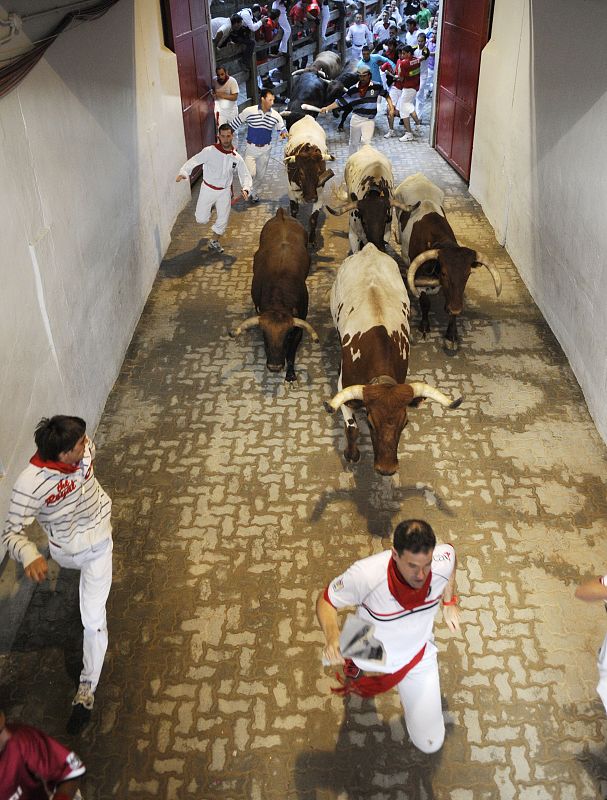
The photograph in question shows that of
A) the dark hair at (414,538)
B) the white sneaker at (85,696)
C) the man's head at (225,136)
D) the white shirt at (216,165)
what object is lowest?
the white sneaker at (85,696)

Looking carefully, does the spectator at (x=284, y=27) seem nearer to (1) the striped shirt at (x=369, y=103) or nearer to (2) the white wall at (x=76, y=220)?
(1) the striped shirt at (x=369, y=103)

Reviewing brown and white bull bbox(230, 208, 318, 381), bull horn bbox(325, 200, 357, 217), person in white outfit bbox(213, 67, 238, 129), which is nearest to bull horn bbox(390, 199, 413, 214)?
bull horn bbox(325, 200, 357, 217)

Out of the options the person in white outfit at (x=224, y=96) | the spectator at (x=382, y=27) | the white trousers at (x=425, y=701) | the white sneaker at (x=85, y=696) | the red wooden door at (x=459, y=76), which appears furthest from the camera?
the spectator at (x=382, y=27)

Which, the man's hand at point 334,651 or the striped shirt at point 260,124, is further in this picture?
the striped shirt at point 260,124

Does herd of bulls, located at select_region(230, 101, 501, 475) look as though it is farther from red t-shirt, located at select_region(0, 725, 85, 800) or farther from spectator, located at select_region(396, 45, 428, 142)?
spectator, located at select_region(396, 45, 428, 142)

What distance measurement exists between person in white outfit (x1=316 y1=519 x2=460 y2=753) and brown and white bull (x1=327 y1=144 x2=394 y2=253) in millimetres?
6269

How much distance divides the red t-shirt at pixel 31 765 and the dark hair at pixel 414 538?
1.70m

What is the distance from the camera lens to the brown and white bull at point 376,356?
5422 millimetres

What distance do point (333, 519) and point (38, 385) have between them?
2660 millimetres

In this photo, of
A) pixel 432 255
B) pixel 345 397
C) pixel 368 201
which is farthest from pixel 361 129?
pixel 345 397

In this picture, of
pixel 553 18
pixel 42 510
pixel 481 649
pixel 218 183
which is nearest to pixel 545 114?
pixel 553 18

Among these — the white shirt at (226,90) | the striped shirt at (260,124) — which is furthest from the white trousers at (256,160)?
the white shirt at (226,90)

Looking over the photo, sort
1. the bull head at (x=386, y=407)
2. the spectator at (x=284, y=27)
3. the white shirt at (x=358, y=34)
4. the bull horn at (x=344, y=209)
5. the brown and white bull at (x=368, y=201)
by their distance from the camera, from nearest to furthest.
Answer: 1. the bull head at (x=386, y=407)
2. the brown and white bull at (x=368, y=201)
3. the bull horn at (x=344, y=209)
4. the spectator at (x=284, y=27)
5. the white shirt at (x=358, y=34)

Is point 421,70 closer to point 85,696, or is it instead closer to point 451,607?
point 451,607
